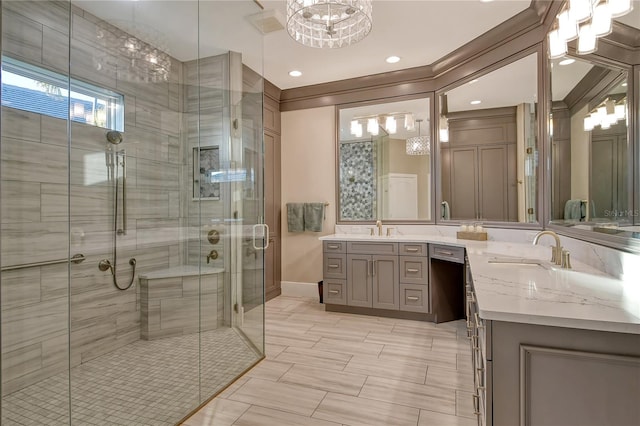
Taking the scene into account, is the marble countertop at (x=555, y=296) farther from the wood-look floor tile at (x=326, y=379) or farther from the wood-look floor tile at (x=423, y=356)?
the wood-look floor tile at (x=326, y=379)

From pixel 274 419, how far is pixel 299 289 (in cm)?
266

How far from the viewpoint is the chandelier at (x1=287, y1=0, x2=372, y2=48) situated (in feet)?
6.64

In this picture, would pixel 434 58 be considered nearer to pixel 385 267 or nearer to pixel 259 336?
pixel 385 267

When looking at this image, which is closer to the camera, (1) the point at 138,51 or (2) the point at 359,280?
(1) the point at 138,51

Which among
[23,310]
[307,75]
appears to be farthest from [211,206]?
[307,75]

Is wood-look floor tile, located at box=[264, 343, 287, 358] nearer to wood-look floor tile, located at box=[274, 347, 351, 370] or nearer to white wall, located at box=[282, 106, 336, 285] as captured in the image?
wood-look floor tile, located at box=[274, 347, 351, 370]

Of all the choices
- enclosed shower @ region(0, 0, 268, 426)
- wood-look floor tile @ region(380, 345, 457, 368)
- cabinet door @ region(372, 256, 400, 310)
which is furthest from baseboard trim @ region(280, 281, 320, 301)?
wood-look floor tile @ region(380, 345, 457, 368)

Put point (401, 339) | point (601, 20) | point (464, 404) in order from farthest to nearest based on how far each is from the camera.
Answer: point (401, 339), point (464, 404), point (601, 20)

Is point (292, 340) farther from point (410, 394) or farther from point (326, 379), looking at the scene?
point (410, 394)

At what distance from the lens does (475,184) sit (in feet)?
11.4

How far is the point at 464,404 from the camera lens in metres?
1.99

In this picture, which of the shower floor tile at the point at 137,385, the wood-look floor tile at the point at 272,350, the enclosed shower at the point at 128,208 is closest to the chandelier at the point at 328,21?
the enclosed shower at the point at 128,208

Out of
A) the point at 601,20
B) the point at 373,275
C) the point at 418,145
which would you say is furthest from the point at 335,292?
the point at 601,20

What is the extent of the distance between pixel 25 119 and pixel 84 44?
62cm
